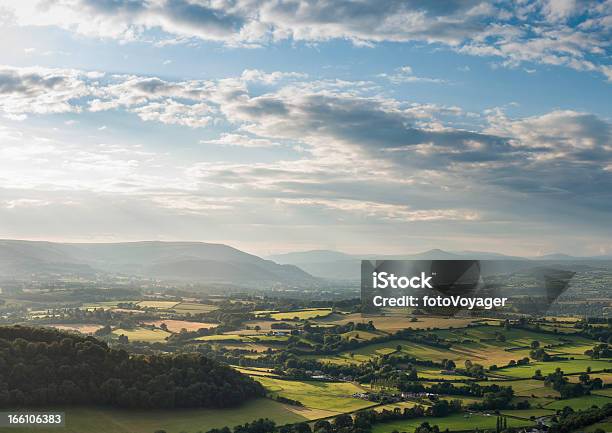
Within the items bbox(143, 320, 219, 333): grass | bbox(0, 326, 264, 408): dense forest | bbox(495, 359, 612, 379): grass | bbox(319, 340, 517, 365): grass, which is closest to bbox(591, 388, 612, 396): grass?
bbox(495, 359, 612, 379): grass

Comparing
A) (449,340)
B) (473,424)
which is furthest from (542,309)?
(473,424)

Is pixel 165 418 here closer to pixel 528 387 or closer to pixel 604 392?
pixel 528 387

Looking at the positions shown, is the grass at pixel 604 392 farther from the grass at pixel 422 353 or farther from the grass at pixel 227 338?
the grass at pixel 227 338

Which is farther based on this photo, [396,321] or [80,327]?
[396,321]

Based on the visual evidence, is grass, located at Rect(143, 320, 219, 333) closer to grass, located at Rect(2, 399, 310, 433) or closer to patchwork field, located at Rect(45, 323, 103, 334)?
patchwork field, located at Rect(45, 323, 103, 334)

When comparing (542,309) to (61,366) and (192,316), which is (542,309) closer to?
(192,316)

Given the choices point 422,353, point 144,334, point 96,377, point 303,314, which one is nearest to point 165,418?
point 96,377

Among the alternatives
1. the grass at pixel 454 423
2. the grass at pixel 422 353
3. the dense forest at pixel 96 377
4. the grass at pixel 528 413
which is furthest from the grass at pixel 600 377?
the dense forest at pixel 96 377
